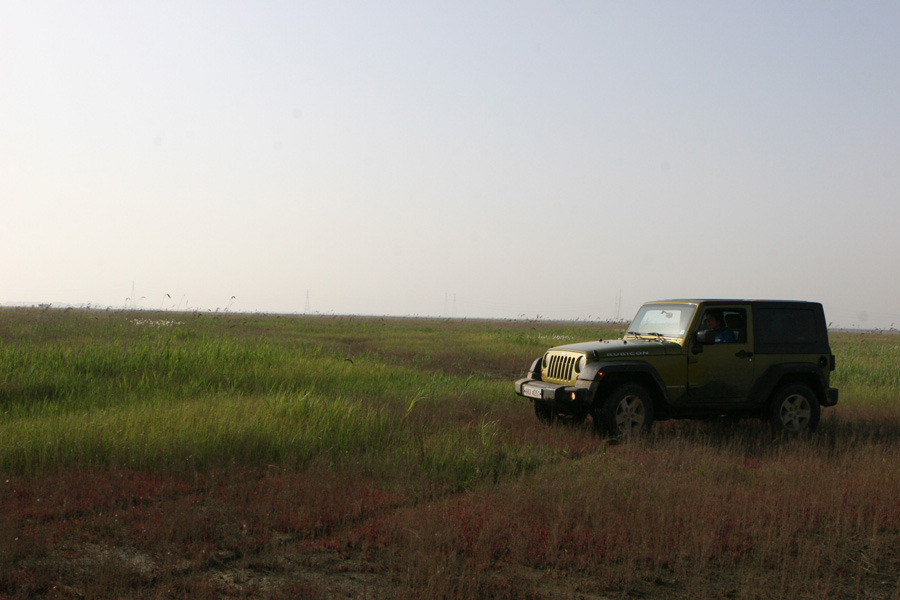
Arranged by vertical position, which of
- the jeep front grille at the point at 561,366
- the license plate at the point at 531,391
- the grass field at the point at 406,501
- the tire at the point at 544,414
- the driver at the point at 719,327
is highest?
the driver at the point at 719,327

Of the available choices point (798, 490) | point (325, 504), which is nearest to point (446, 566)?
point (325, 504)

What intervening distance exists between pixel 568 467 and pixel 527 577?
3333mm

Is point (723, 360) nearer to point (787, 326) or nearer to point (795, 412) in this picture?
point (787, 326)

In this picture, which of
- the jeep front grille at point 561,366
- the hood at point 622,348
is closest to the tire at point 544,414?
the jeep front grille at point 561,366

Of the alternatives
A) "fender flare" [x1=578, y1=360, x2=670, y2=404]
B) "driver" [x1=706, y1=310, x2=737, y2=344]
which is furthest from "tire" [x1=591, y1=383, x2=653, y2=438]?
"driver" [x1=706, y1=310, x2=737, y2=344]

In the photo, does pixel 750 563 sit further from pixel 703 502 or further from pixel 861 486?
A: pixel 861 486

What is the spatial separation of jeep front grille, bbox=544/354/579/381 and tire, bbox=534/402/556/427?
0.63m

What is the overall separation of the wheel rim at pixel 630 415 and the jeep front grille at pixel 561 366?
892mm

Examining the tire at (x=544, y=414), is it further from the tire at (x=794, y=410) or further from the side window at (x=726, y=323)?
the tire at (x=794, y=410)

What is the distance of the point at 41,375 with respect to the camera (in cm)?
1355

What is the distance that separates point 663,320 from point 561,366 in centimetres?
210

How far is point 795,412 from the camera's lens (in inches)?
494

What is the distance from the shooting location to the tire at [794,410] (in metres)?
12.3

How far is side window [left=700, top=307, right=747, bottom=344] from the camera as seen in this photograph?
12.0 m
